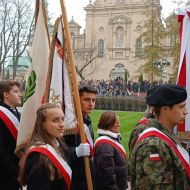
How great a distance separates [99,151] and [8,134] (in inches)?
44.1

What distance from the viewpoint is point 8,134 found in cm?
489

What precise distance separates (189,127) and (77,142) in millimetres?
1208

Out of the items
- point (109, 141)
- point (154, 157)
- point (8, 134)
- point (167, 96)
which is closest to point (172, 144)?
point (154, 157)

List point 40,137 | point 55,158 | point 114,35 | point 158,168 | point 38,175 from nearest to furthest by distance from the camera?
point 158,168, point 38,175, point 55,158, point 40,137, point 114,35

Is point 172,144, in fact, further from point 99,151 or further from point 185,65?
point 99,151

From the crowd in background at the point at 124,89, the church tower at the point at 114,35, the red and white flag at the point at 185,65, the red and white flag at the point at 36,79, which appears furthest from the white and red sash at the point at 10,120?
the church tower at the point at 114,35

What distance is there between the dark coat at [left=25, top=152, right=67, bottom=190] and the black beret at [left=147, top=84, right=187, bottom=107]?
3.51ft

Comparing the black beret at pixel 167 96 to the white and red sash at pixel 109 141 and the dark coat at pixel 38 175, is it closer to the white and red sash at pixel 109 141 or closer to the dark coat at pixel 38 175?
the dark coat at pixel 38 175

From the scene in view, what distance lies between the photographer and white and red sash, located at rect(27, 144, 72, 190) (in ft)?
11.4

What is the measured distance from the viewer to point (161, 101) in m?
2.92

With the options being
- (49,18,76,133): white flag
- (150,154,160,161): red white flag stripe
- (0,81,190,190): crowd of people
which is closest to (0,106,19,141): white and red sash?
(0,81,190,190): crowd of people

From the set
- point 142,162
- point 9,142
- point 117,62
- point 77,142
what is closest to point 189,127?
point 77,142

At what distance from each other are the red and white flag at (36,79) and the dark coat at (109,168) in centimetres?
96

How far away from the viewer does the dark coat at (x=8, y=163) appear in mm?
4750
